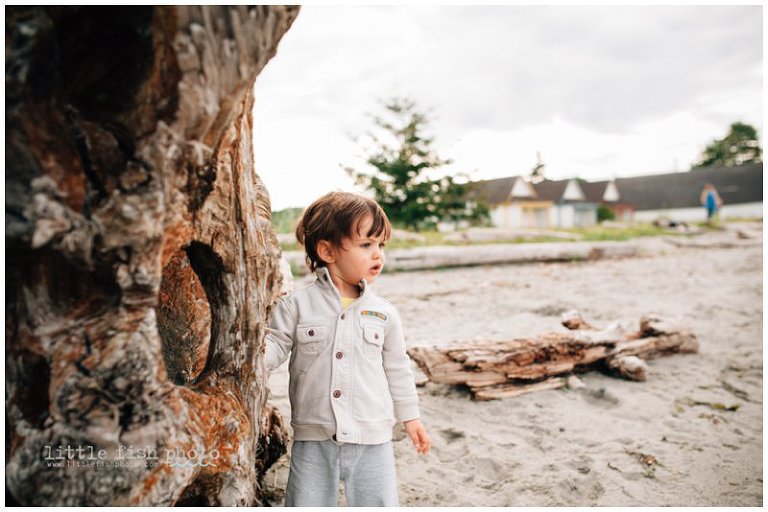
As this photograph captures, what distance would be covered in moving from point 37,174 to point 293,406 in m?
1.37

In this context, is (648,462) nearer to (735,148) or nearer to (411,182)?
(411,182)

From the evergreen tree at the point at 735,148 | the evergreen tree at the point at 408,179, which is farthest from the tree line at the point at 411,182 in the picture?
the evergreen tree at the point at 735,148

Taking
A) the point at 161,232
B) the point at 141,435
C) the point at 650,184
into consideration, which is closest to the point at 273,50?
the point at 161,232

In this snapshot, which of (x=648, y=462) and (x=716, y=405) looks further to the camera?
(x=716, y=405)

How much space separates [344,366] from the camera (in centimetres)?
224

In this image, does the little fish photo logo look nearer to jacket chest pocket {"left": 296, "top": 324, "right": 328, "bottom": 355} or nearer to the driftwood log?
jacket chest pocket {"left": 296, "top": 324, "right": 328, "bottom": 355}

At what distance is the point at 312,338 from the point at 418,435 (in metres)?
0.63

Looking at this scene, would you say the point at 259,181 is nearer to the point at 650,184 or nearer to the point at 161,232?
the point at 161,232

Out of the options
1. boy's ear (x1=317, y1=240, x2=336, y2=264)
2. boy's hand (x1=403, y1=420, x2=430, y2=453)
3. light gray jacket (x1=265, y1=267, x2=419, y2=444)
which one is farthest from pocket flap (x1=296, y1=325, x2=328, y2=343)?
boy's hand (x1=403, y1=420, x2=430, y2=453)

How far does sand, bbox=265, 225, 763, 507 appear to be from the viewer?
2719mm

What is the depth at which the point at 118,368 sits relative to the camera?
1.50 meters

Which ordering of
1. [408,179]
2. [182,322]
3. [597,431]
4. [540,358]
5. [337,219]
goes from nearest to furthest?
1. [337,219]
2. [182,322]
3. [597,431]
4. [540,358]
5. [408,179]

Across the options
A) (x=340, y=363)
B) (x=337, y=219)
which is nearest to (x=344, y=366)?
(x=340, y=363)

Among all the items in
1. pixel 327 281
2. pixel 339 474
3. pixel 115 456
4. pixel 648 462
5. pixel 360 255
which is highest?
pixel 360 255
